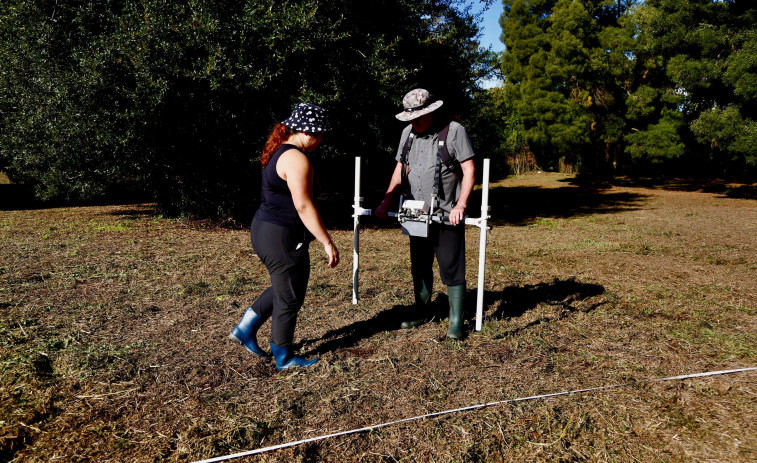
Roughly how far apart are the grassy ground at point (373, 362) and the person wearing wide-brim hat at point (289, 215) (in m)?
0.61

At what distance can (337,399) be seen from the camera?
3.23 meters

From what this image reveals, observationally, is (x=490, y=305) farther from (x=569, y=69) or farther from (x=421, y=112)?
(x=569, y=69)

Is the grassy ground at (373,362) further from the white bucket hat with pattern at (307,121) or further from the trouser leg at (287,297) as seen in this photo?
the white bucket hat with pattern at (307,121)

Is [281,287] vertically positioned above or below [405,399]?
above

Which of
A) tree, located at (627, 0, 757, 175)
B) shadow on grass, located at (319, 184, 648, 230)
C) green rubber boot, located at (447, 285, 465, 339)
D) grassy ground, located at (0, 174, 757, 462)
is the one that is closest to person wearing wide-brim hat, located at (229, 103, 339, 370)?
grassy ground, located at (0, 174, 757, 462)

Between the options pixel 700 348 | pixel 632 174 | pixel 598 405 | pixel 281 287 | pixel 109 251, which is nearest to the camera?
pixel 598 405

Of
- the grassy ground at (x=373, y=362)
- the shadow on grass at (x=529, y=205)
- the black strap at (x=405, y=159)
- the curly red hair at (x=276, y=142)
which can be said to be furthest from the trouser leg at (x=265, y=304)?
the shadow on grass at (x=529, y=205)

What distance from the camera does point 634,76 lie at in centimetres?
2148

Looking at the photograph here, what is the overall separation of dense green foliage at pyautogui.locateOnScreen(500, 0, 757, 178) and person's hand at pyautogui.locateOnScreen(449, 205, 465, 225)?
16237mm

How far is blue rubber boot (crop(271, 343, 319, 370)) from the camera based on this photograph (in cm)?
359

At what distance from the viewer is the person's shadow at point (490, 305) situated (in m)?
4.38

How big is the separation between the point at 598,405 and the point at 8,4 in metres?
13.4

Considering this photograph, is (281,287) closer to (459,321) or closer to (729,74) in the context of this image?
(459,321)

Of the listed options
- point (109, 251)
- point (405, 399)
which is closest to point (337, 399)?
point (405, 399)
